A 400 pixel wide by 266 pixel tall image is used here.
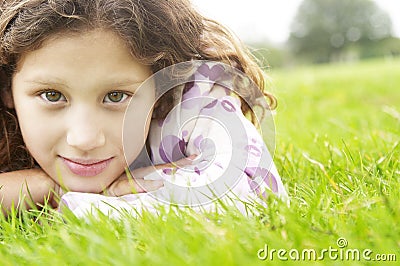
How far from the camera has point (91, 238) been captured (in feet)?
3.94

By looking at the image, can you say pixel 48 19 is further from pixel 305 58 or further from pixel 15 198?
pixel 305 58

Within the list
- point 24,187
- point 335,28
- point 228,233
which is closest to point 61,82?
point 24,187

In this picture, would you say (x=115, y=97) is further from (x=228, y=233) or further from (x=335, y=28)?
(x=335, y=28)

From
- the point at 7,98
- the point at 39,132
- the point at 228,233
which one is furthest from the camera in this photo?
the point at 7,98

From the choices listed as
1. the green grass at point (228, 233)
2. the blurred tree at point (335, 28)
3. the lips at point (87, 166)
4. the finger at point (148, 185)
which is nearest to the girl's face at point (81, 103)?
the lips at point (87, 166)

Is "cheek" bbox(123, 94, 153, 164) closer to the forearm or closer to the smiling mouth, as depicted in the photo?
the smiling mouth

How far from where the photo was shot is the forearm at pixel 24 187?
73.3 inches

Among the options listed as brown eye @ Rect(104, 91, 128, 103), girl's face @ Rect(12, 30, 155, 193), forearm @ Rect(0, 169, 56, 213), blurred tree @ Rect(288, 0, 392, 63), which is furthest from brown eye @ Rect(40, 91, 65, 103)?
blurred tree @ Rect(288, 0, 392, 63)

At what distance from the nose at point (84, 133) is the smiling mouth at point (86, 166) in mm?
93

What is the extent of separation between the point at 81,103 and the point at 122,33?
250 millimetres

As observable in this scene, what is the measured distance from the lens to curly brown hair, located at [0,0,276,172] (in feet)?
5.92

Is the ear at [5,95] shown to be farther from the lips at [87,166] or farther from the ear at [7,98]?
the lips at [87,166]

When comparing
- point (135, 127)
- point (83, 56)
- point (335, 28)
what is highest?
point (83, 56)

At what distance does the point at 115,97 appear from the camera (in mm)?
1816
